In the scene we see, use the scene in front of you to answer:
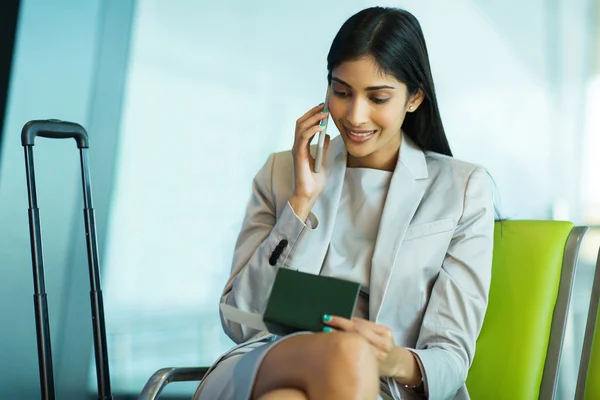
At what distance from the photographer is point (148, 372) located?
309 cm

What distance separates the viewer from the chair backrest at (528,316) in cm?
164

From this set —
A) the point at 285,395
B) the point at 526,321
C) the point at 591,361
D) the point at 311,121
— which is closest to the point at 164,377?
the point at 285,395

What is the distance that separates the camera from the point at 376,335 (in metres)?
1.37

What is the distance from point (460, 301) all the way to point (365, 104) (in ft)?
1.65

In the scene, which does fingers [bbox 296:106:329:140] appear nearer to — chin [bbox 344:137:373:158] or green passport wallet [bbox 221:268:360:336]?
chin [bbox 344:137:373:158]

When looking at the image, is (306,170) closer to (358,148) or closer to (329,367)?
(358,148)

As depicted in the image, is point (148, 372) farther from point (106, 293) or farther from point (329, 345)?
point (329, 345)

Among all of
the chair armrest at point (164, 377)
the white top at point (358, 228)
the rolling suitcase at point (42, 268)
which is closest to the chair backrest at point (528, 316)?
the white top at point (358, 228)

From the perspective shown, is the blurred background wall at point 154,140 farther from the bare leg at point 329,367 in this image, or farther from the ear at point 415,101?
the bare leg at point 329,367

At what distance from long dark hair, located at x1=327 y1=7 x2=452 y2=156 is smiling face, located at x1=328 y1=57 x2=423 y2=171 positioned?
0.02 meters

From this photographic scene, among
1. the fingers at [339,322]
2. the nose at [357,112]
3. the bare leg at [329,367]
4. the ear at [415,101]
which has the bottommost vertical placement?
the bare leg at [329,367]

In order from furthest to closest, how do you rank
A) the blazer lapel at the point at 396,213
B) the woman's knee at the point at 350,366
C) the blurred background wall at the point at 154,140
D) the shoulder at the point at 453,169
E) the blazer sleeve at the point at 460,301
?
1. the blurred background wall at the point at 154,140
2. the shoulder at the point at 453,169
3. the blazer lapel at the point at 396,213
4. the blazer sleeve at the point at 460,301
5. the woman's knee at the point at 350,366

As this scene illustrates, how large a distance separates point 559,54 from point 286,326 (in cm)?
199

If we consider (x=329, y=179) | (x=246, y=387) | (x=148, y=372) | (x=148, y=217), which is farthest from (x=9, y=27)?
(x=246, y=387)
